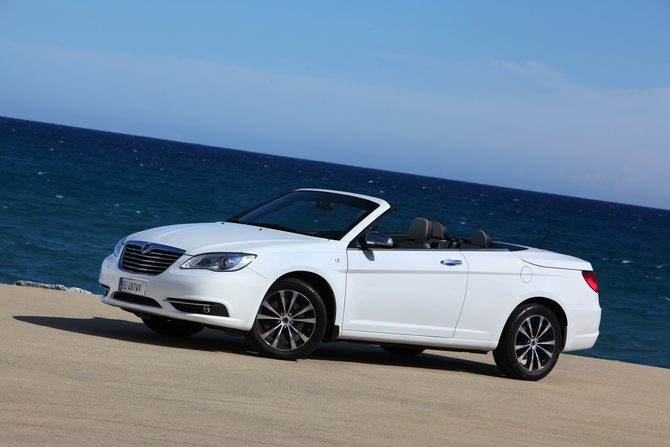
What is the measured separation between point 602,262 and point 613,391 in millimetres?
35987

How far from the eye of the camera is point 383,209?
787 centimetres

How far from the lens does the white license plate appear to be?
7008 millimetres

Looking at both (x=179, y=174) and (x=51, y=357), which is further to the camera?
(x=179, y=174)

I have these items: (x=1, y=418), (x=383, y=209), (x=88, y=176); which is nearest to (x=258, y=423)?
(x=1, y=418)

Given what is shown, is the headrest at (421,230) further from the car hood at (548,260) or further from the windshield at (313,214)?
the car hood at (548,260)

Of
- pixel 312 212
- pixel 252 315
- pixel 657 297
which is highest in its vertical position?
pixel 312 212

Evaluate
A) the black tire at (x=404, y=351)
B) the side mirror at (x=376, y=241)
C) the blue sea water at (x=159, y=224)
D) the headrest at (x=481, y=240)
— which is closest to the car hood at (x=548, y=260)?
the headrest at (x=481, y=240)

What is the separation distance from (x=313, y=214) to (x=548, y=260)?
2.61 meters

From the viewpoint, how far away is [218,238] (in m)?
7.17

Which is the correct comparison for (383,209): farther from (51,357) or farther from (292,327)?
(51,357)

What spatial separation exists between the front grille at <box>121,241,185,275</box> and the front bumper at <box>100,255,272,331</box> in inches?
2.8

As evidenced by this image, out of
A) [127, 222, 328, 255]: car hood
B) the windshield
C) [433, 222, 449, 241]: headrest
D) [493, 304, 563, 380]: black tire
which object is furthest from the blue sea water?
[127, 222, 328, 255]: car hood

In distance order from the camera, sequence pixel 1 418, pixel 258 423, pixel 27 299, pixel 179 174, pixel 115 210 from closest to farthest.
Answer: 1. pixel 1 418
2. pixel 258 423
3. pixel 27 299
4. pixel 115 210
5. pixel 179 174

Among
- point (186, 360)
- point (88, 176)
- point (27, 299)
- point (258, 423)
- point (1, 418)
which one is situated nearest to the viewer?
point (1, 418)
